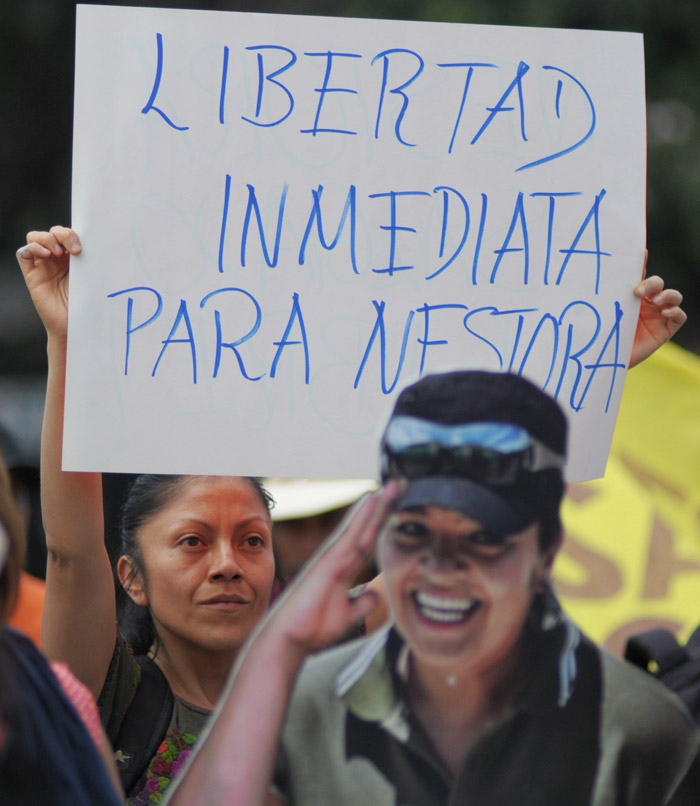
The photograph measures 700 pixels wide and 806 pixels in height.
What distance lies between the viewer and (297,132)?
199 centimetres

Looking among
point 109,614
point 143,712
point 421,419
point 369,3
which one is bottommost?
point 143,712

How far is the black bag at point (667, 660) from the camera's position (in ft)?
5.62

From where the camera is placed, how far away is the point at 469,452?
149 cm

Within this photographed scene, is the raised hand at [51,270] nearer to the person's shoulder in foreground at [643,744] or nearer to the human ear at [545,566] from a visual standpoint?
the human ear at [545,566]

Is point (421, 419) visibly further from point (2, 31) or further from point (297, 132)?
point (2, 31)

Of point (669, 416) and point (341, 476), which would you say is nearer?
point (341, 476)

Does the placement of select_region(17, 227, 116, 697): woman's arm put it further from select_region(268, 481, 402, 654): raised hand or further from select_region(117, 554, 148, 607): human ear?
select_region(268, 481, 402, 654): raised hand

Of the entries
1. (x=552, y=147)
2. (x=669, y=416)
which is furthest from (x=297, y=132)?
(x=669, y=416)

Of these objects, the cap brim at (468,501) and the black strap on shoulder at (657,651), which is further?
the black strap on shoulder at (657,651)

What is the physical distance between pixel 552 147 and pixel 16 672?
112cm

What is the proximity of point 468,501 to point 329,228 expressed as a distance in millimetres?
652

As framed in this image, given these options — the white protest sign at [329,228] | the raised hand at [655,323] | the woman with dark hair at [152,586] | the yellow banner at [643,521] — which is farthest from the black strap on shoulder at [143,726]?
the yellow banner at [643,521]

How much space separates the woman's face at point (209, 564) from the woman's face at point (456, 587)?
0.58 metres

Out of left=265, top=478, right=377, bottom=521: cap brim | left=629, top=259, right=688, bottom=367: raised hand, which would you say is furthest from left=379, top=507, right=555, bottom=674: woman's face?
left=265, top=478, right=377, bottom=521: cap brim
